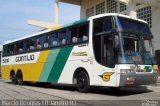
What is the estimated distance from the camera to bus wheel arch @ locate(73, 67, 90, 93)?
1457 cm

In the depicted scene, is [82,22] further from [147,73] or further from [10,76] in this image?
[10,76]

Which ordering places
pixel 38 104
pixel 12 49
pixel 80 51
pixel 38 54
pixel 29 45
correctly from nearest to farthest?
pixel 38 104
pixel 80 51
pixel 38 54
pixel 29 45
pixel 12 49

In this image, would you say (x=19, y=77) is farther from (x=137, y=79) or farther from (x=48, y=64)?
(x=137, y=79)

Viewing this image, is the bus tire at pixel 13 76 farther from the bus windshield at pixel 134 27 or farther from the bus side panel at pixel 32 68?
the bus windshield at pixel 134 27

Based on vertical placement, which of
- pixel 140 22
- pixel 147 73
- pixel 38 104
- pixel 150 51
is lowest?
pixel 38 104

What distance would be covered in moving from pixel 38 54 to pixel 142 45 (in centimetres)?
716

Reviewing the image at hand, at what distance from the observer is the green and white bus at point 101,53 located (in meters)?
13.0

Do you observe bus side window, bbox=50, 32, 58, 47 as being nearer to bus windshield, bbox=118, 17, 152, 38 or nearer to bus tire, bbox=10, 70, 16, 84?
bus windshield, bbox=118, 17, 152, 38

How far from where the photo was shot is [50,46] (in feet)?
58.1

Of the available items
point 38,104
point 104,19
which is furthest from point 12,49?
point 38,104

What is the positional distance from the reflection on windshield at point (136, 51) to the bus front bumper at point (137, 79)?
519 mm


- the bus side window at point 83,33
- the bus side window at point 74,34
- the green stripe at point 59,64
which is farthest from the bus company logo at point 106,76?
the green stripe at point 59,64

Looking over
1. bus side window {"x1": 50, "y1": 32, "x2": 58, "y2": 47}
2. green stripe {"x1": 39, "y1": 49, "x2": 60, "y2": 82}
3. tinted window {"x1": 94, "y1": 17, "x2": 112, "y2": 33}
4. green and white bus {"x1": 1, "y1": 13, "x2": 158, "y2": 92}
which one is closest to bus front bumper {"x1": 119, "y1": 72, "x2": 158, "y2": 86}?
green and white bus {"x1": 1, "y1": 13, "x2": 158, "y2": 92}

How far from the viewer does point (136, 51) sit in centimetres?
1352
